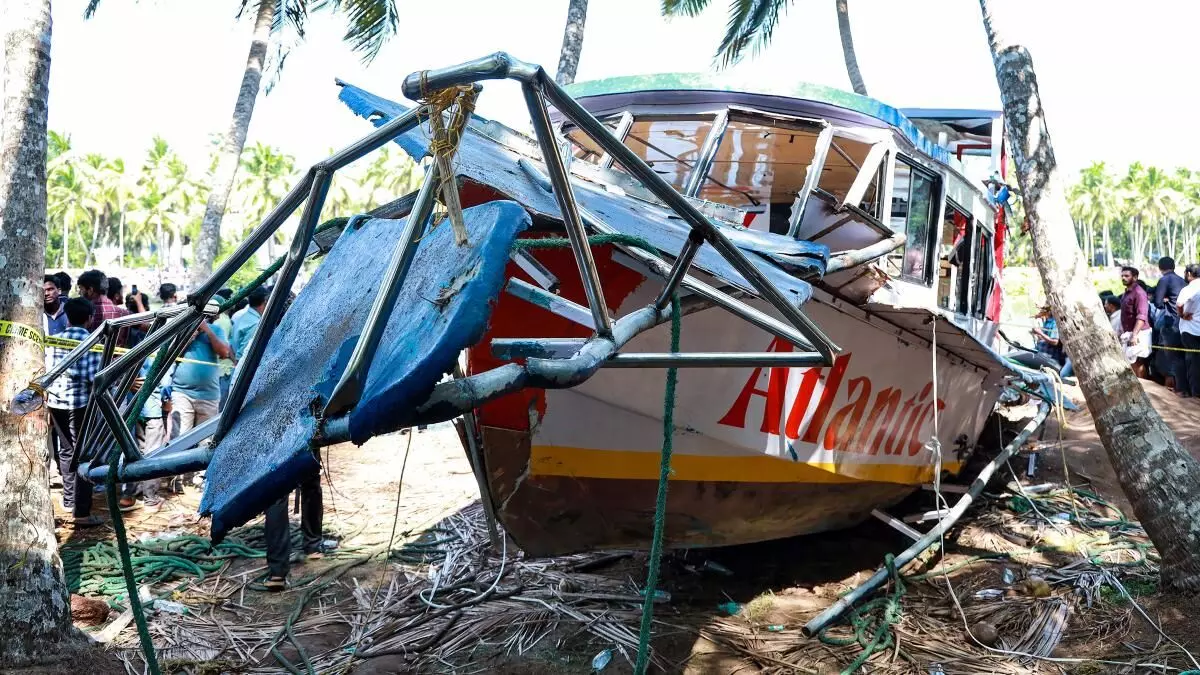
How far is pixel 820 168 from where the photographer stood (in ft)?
15.9

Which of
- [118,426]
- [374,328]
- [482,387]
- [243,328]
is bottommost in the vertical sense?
[243,328]

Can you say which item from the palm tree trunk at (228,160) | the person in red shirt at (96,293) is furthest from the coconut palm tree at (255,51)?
the person in red shirt at (96,293)

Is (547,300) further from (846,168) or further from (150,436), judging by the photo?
(150,436)

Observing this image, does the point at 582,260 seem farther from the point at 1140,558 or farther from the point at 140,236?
the point at 140,236

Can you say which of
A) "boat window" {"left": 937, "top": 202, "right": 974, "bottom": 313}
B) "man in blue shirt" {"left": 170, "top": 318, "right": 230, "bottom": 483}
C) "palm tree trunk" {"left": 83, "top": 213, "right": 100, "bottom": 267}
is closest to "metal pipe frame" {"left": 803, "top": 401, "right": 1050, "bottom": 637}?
"boat window" {"left": 937, "top": 202, "right": 974, "bottom": 313}

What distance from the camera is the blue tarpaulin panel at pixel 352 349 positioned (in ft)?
5.40

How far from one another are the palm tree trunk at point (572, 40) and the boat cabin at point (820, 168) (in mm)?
4781

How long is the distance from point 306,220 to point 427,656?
317 cm

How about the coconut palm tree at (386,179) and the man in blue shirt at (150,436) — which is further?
the coconut palm tree at (386,179)

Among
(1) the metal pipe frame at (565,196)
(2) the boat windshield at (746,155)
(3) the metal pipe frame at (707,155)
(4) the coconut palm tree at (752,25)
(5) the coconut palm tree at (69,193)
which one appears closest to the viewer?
(1) the metal pipe frame at (565,196)

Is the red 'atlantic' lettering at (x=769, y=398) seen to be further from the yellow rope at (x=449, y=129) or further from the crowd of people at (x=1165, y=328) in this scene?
the crowd of people at (x=1165, y=328)

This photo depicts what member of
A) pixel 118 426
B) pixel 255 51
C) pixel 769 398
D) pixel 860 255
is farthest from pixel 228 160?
pixel 118 426

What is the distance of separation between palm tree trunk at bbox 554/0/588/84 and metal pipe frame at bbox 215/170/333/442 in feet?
28.2

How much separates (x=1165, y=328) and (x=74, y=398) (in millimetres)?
11031
